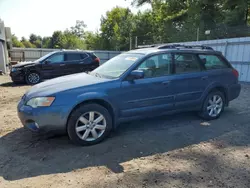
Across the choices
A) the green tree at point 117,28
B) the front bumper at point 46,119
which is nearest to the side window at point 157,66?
the front bumper at point 46,119

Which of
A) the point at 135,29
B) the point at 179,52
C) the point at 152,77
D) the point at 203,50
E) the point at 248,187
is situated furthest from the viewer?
the point at 135,29

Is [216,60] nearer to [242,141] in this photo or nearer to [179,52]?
[179,52]

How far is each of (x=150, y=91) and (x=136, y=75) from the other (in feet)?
1.58

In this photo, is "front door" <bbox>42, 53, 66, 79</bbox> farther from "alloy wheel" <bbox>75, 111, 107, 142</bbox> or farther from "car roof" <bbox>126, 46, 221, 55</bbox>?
"alloy wheel" <bbox>75, 111, 107, 142</bbox>

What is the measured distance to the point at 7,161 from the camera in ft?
9.91

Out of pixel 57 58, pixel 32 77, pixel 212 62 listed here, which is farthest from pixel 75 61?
pixel 212 62

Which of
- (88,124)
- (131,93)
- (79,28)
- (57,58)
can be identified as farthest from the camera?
(79,28)

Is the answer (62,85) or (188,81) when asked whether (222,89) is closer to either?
(188,81)

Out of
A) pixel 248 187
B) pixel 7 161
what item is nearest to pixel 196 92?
pixel 248 187

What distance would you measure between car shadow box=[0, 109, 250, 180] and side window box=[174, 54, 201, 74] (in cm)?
117

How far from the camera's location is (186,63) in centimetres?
442

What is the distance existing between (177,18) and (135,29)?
8.29 metres

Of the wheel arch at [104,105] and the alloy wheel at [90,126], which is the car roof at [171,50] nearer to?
the wheel arch at [104,105]

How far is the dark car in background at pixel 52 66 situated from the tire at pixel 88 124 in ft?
24.2
